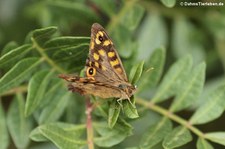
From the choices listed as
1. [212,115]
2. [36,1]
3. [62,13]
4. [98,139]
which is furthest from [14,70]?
[36,1]

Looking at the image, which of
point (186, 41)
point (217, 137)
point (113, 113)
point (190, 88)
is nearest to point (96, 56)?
point (113, 113)

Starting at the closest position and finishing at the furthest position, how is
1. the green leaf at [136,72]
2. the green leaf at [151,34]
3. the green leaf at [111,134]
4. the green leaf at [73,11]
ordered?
the green leaf at [136,72] → the green leaf at [111,134] → the green leaf at [73,11] → the green leaf at [151,34]

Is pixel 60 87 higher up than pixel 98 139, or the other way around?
pixel 60 87

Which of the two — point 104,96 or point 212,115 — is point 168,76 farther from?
point 104,96

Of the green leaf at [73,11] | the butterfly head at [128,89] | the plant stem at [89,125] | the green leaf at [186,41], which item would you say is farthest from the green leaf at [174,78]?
the green leaf at [186,41]

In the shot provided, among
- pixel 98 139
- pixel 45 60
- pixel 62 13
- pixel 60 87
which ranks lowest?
pixel 98 139

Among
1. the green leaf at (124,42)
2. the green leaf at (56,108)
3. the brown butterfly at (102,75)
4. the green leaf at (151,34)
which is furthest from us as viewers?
the green leaf at (151,34)

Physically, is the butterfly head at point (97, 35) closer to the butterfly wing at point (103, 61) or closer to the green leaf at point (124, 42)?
the butterfly wing at point (103, 61)
